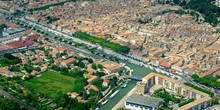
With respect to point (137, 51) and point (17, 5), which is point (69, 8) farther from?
point (137, 51)

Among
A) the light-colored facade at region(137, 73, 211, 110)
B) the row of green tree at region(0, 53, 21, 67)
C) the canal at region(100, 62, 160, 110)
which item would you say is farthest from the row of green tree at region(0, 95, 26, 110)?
the light-colored facade at region(137, 73, 211, 110)

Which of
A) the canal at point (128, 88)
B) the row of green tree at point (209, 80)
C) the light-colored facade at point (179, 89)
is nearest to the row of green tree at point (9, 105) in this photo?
the canal at point (128, 88)

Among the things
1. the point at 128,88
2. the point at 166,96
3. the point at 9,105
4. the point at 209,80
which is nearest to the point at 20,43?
the point at 9,105

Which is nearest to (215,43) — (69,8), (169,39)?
(169,39)

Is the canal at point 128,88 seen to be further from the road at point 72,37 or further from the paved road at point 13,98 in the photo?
the paved road at point 13,98

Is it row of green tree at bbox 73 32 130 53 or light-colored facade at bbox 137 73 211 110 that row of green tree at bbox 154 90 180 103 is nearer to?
light-colored facade at bbox 137 73 211 110

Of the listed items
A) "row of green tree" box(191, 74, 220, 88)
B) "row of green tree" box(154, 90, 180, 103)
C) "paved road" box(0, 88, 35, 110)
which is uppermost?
"paved road" box(0, 88, 35, 110)

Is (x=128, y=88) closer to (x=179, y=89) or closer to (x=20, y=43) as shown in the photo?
(x=179, y=89)

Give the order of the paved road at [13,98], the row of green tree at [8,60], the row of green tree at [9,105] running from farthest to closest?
1. the row of green tree at [8,60]
2. the paved road at [13,98]
3. the row of green tree at [9,105]
